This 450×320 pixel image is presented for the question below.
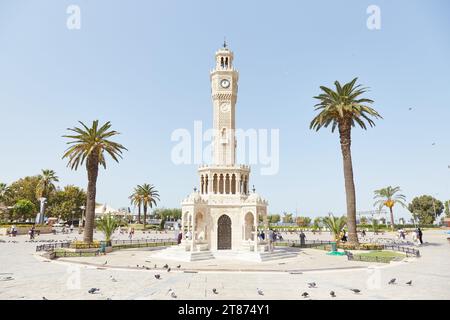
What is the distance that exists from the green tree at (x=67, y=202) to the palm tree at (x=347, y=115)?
7296cm

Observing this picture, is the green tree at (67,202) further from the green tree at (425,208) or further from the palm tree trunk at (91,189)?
the green tree at (425,208)

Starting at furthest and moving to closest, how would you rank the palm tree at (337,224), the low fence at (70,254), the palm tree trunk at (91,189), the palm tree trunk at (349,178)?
the palm tree at (337,224) → the palm tree trunk at (349,178) → the palm tree trunk at (91,189) → the low fence at (70,254)

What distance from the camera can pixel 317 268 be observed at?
2228cm

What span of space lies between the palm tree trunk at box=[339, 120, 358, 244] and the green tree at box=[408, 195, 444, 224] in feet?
297

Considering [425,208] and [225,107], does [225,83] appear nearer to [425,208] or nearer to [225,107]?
[225,107]

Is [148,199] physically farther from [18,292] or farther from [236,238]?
[18,292]

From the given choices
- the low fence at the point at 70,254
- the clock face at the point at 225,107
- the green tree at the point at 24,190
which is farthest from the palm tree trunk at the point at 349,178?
the green tree at the point at 24,190

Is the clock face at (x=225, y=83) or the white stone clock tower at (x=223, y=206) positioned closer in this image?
the white stone clock tower at (x=223, y=206)

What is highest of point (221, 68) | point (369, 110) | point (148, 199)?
point (221, 68)

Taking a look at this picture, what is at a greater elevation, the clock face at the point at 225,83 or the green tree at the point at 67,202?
the clock face at the point at 225,83

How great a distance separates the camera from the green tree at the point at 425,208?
353 feet

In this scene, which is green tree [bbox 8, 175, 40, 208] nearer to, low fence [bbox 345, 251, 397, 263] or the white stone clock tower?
the white stone clock tower
